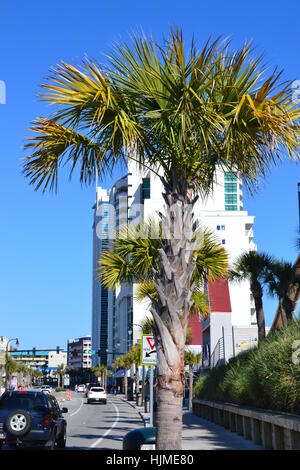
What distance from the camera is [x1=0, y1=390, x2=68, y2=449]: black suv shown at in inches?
573

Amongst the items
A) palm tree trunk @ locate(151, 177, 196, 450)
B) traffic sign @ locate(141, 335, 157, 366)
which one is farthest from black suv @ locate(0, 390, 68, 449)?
palm tree trunk @ locate(151, 177, 196, 450)

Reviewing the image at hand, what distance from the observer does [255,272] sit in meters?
30.7

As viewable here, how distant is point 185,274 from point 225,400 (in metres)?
17.4

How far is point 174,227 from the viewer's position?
9.34 metres

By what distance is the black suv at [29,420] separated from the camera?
1455cm

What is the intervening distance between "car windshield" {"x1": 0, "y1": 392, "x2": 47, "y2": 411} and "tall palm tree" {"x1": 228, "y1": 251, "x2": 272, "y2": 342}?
1614 centimetres

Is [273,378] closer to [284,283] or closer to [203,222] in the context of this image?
[284,283]

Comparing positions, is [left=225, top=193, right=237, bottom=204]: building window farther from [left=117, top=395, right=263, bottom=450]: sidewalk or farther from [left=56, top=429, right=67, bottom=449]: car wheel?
[left=56, top=429, right=67, bottom=449]: car wheel

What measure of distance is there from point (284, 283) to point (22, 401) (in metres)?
17.1

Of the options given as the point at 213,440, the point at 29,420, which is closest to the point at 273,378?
the point at 213,440

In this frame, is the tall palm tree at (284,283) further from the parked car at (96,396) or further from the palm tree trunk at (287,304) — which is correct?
the parked car at (96,396)

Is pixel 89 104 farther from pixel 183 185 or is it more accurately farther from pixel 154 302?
pixel 154 302

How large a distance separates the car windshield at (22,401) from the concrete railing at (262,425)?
A: 549 cm
